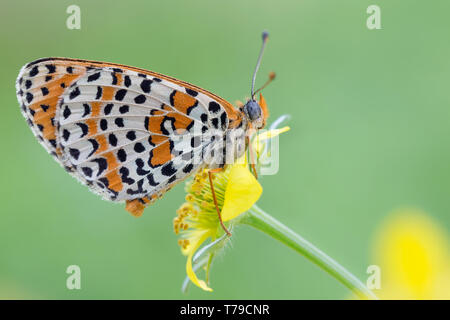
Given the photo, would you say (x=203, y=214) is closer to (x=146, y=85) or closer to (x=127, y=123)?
(x=127, y=123)

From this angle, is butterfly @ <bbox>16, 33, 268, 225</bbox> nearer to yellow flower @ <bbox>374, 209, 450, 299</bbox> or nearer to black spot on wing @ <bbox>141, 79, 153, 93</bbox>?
black spot on wing @ <bbox>141, 79, 153, 93</bbox>

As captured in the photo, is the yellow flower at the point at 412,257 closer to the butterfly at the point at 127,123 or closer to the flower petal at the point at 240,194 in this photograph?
the flower petal at the point at 240,194

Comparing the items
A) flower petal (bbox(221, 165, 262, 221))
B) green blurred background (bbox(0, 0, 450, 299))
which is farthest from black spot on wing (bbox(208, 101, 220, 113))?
green blurred background (bbox(0, 0, 450, 299))

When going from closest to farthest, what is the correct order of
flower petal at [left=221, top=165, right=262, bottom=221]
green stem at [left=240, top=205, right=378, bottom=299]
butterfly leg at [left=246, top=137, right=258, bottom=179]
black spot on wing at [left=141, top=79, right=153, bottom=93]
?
green stem at [left=240, top=205, right=378, bottom=299]
flower petal at [left=221, top=165, right=262, bottom=221]
butterfly leg at [left=246, top=137, right=258, bottom=179]
black spot on wing at [left=141, top=79, right=153, bottom=93]

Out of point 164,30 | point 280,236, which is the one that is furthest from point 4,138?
point 280,236

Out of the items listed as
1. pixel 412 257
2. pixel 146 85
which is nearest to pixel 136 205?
pixel 146 85

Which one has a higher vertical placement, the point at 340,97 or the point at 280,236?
the point at 340,97
